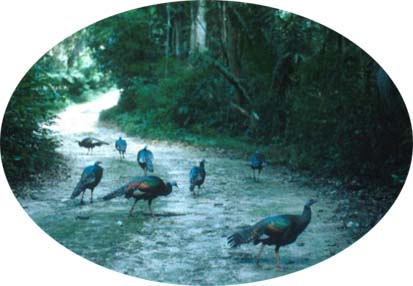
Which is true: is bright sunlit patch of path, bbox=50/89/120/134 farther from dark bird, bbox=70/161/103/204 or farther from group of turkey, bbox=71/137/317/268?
dark bird, bbox=70/161/103/204

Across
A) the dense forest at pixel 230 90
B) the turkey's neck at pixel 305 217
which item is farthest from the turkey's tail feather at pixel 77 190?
the turkey's neck at pixel 305 217

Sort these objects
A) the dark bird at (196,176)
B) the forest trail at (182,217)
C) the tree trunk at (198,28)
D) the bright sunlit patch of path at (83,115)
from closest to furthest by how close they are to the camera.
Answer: the forest trail at (182,217), the dark bird at (196,176), the bright sunlit patch of path at (83,115), the tree trunk at (198,28)

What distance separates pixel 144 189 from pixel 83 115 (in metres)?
1.05

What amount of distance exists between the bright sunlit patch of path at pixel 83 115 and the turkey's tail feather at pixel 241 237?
1.62m

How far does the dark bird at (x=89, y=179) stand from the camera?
405cm

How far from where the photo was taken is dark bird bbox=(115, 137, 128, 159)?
4.34 m

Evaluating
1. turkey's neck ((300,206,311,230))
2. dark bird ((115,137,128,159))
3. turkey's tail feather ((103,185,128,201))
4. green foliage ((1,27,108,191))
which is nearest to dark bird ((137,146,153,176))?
dark bird ((115,137,128,159))

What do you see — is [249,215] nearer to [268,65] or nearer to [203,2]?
[268,65]

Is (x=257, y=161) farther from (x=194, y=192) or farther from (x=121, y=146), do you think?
(x=121, y=146)

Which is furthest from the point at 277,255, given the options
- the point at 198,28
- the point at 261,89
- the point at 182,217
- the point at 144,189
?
the point at 198,28

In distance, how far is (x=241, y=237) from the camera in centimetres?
376

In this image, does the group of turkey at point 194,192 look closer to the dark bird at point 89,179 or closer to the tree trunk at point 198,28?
the dark bird at point 89,179

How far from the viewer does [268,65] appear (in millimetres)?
4441

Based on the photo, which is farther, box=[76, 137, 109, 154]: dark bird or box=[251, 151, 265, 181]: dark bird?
box=[76, 137, 109, 154]: dark bird
